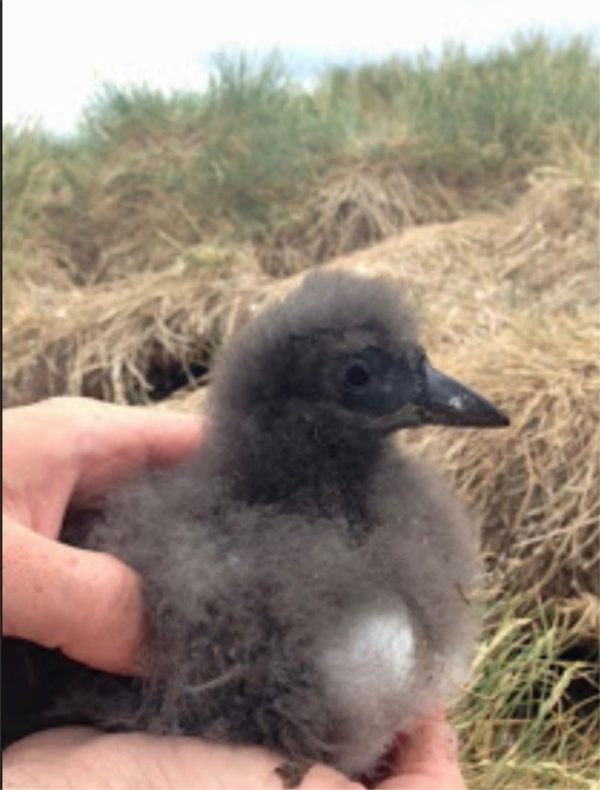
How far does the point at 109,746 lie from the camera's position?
1511 mm

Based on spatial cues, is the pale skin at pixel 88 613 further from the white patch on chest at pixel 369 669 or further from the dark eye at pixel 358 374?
the dark eye at pixel 358 374

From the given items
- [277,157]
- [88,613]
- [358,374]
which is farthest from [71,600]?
[277,157]

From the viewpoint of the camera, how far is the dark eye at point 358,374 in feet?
5.53

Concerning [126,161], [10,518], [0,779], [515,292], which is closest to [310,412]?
[10,518]

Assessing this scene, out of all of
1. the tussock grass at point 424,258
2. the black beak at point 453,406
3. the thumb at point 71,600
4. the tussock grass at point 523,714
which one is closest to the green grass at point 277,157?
the tussock grass at point 424,258

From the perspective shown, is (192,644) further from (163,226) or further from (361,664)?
(163,226)

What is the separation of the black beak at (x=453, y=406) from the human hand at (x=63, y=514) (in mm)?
304

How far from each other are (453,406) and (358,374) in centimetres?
13

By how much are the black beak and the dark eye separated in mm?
78

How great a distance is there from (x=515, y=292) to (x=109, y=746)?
268 centimetres

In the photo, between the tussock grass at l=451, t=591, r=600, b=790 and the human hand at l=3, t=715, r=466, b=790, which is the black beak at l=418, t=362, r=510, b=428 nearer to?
the human hand at l=3, t=715, r=466, b=790

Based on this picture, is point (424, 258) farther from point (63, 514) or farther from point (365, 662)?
point (365, 662)

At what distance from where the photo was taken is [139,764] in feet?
4.93

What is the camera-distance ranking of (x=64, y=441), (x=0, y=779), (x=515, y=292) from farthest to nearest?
(x=515, y=292)
(x=64, y=441)
(x=0, y=779)
